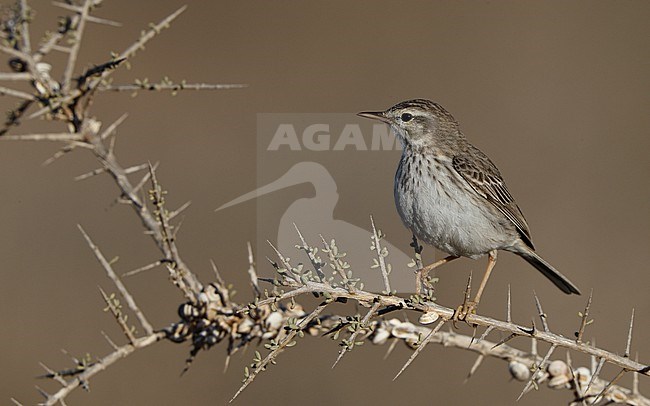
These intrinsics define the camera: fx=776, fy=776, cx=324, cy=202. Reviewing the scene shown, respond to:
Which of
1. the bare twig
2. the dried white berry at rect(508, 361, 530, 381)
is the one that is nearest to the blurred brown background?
the dried white berry at rect(508, 361, 530, 381)

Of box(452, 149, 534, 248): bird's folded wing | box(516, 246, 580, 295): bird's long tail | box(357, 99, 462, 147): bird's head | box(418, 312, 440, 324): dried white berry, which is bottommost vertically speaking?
box(516, 246, 580, 295): bird's long tail

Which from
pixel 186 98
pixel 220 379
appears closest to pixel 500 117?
pixel 186 98

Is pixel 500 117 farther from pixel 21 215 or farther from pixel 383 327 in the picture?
pixel 383 327

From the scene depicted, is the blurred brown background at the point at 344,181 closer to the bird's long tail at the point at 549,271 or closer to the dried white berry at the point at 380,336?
the bird's long tail at the point at 549,271

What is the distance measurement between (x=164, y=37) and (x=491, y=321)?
30.3 feet

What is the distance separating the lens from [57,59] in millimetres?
11344

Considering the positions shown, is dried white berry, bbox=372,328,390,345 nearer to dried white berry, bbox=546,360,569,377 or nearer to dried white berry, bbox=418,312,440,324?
dried white berry, bbox=418,312,440,324

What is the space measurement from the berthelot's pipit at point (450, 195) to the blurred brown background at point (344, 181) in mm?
2096

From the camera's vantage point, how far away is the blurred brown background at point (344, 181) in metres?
7.81

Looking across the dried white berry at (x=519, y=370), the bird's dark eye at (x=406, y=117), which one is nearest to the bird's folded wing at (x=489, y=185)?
the bird's dark eye at (x=406, y=117)

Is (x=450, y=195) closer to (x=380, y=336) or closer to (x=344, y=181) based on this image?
(x=380, y=336)

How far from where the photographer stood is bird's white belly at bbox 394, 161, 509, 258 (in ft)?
15.6

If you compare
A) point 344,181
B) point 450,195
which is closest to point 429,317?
point 450,195

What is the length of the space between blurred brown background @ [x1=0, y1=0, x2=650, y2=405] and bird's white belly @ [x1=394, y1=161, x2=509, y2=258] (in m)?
2.26
